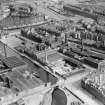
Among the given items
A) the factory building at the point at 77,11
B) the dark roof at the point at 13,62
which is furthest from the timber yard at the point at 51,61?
the factory building at the point at 77,11

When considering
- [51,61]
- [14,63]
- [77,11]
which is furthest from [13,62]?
[77,11]

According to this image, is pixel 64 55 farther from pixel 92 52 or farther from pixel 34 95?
pixel 34 95

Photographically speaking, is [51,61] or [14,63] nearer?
[14,63]

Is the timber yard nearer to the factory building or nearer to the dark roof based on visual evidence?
the dark roof

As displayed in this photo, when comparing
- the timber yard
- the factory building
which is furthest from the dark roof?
the factory building

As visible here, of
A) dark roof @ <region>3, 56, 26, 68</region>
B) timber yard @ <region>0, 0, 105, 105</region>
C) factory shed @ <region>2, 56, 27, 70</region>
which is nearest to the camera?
timber yard @ <region>0, 0, 105, 105</region>

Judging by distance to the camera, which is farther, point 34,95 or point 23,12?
point 23,12

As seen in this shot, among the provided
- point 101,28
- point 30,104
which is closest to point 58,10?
point 101,28

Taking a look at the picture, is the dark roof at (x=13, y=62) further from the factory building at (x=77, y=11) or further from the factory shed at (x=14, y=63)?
the factory building at (x=77, y=11)

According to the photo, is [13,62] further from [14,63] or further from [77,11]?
[77,11]
